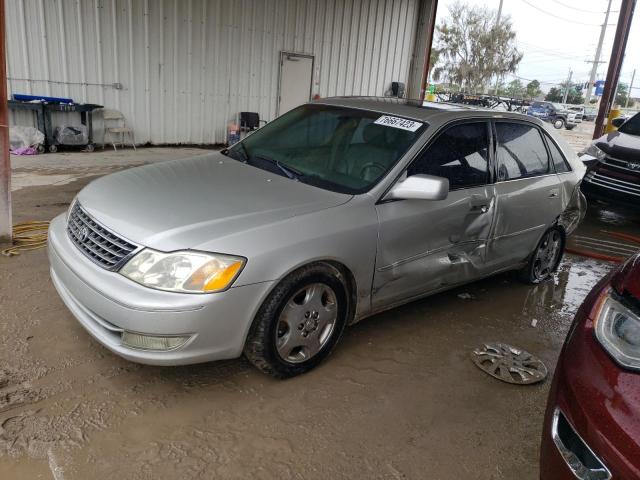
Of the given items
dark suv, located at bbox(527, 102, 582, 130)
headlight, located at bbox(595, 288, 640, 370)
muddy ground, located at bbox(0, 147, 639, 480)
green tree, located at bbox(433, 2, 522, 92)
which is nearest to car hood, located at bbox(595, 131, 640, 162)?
muddy ground, located at bbox(0, 147, 639, 480)

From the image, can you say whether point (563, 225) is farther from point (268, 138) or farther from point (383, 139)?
point (268, 138)

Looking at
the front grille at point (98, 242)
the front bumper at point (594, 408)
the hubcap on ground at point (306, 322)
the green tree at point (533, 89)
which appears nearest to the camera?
the front bumper at point (594, 408)

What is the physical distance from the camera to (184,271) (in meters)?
2.45

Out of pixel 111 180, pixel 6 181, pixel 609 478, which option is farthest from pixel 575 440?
pixel 6 181

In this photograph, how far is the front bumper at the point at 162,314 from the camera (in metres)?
2.41

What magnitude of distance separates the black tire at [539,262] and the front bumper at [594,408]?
2.83 m

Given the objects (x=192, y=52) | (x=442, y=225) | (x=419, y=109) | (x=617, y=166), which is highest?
(x=192, y=52)

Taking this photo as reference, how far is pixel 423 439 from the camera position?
2.61 meters

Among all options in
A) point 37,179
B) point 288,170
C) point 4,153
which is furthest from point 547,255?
point 37,179

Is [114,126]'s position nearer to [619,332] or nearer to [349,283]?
[349,283]

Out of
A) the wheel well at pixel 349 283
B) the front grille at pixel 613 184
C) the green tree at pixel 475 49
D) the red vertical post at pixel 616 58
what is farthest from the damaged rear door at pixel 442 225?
the green tree at pixel 475 49

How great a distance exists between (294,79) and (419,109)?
372 inches

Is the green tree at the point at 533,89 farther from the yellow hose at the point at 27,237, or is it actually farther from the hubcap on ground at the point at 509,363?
Answer: the yellow hose at the point at 27,237

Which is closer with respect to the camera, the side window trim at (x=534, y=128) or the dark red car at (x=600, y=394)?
the dark red car at (x=600, y=394)
